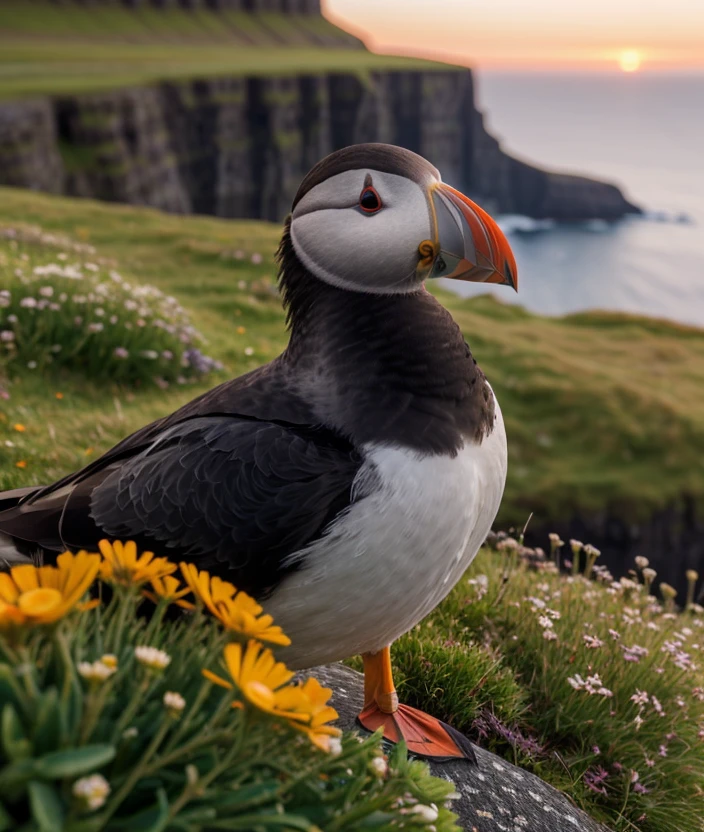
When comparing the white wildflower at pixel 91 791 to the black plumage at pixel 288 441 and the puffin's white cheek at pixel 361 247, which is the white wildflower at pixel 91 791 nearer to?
the black plumage at pixel 288 441

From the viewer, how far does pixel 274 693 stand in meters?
2.04

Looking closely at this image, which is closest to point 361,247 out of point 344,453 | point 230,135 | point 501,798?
point 344,453

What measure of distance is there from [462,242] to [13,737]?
7.33ft

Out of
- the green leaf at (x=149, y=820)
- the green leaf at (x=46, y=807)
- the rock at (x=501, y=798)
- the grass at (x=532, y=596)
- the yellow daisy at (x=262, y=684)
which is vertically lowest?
the grass at (x=532, y=596)

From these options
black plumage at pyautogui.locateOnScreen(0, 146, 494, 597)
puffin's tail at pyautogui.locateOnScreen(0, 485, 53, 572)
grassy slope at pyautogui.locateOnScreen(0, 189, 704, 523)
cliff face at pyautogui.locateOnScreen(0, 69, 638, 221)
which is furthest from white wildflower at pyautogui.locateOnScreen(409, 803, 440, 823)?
cliff face at pyautogui.locateOnScreen(0, 69, 638, 221)

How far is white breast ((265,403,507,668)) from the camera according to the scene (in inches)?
118

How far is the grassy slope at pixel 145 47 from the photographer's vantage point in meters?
58.8

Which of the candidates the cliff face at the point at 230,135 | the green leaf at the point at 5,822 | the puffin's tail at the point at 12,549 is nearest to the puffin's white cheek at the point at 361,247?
the puffin's tail at the point at 12,549

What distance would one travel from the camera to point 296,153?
80.8m

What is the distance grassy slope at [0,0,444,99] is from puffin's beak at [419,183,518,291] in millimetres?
47002

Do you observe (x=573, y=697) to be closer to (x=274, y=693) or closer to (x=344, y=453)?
(x=344, y=453)

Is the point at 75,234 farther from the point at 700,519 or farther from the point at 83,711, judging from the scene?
the point at 83,711

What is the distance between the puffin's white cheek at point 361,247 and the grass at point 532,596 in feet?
7.12

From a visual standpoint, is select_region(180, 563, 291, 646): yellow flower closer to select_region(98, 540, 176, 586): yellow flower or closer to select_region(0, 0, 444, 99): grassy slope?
select_region(98, 540, 176, 586): yellow flower
